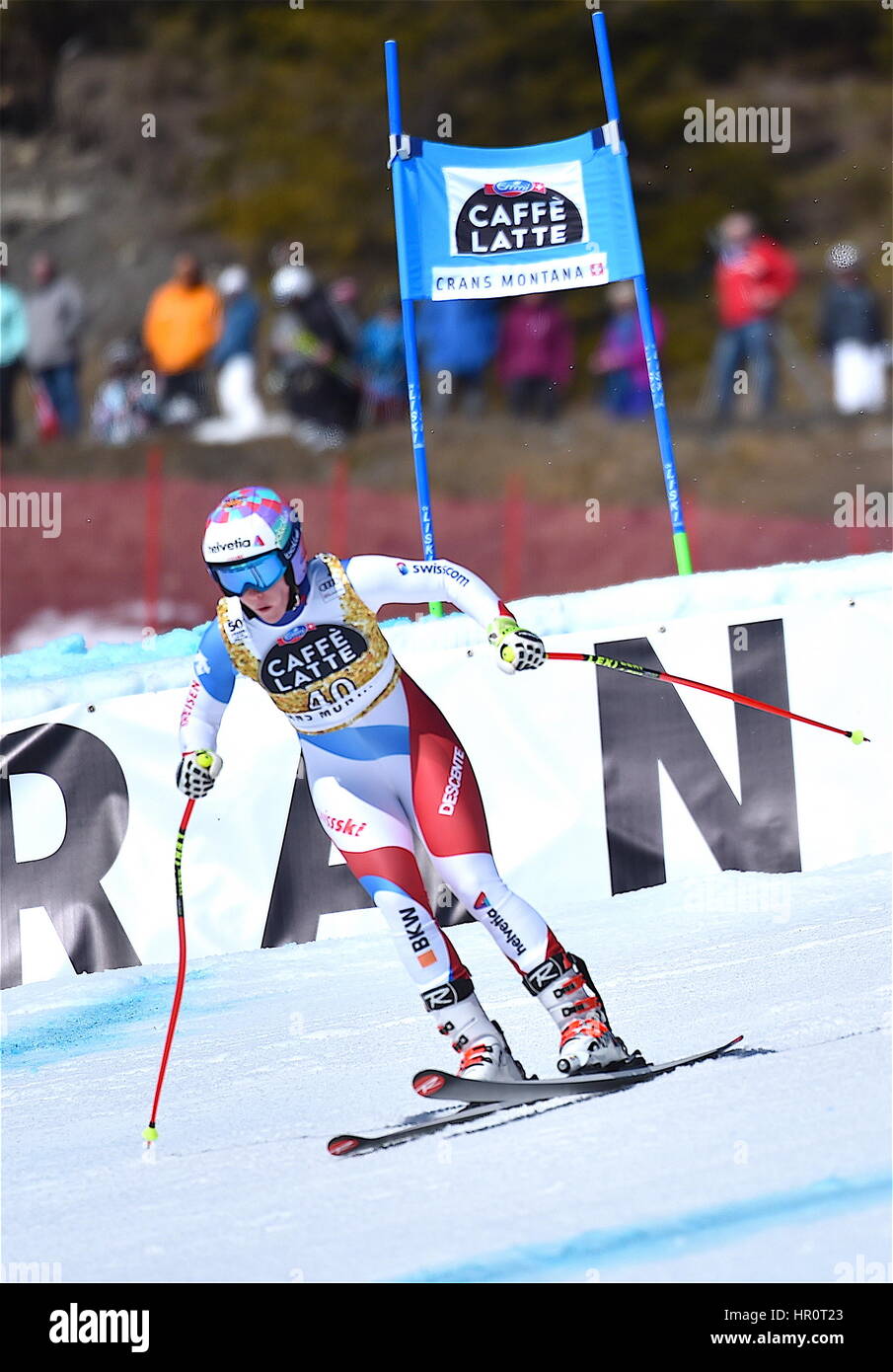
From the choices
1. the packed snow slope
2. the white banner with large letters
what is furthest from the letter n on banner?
the packed snow slope

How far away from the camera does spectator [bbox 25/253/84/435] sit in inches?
543

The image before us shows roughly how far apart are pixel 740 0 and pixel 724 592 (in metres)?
18.8

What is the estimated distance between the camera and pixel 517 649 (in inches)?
195

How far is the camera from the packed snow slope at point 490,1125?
4227mm

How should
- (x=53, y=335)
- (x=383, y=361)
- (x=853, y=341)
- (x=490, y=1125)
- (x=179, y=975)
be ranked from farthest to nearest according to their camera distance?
1. (x=53, y=335)
2. (x=383, y=361)
3. (x=853, y=341)
4. (x=179, y=975)
5. (x=490, y=1125)

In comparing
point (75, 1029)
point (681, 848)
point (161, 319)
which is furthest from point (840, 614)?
point (161, 319)

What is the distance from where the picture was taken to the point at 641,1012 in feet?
19.6

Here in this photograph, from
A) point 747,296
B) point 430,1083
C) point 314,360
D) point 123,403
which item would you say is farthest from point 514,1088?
point 123,403

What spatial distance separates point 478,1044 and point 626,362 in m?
8.63

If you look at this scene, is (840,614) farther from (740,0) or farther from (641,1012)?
(740,0)

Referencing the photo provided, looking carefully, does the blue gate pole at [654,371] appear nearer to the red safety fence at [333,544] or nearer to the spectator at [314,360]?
the red safety fence at [333,544]

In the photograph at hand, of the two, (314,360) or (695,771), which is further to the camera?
(314,360)

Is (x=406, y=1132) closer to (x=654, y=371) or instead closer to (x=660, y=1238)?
(x=660, y=1238)
